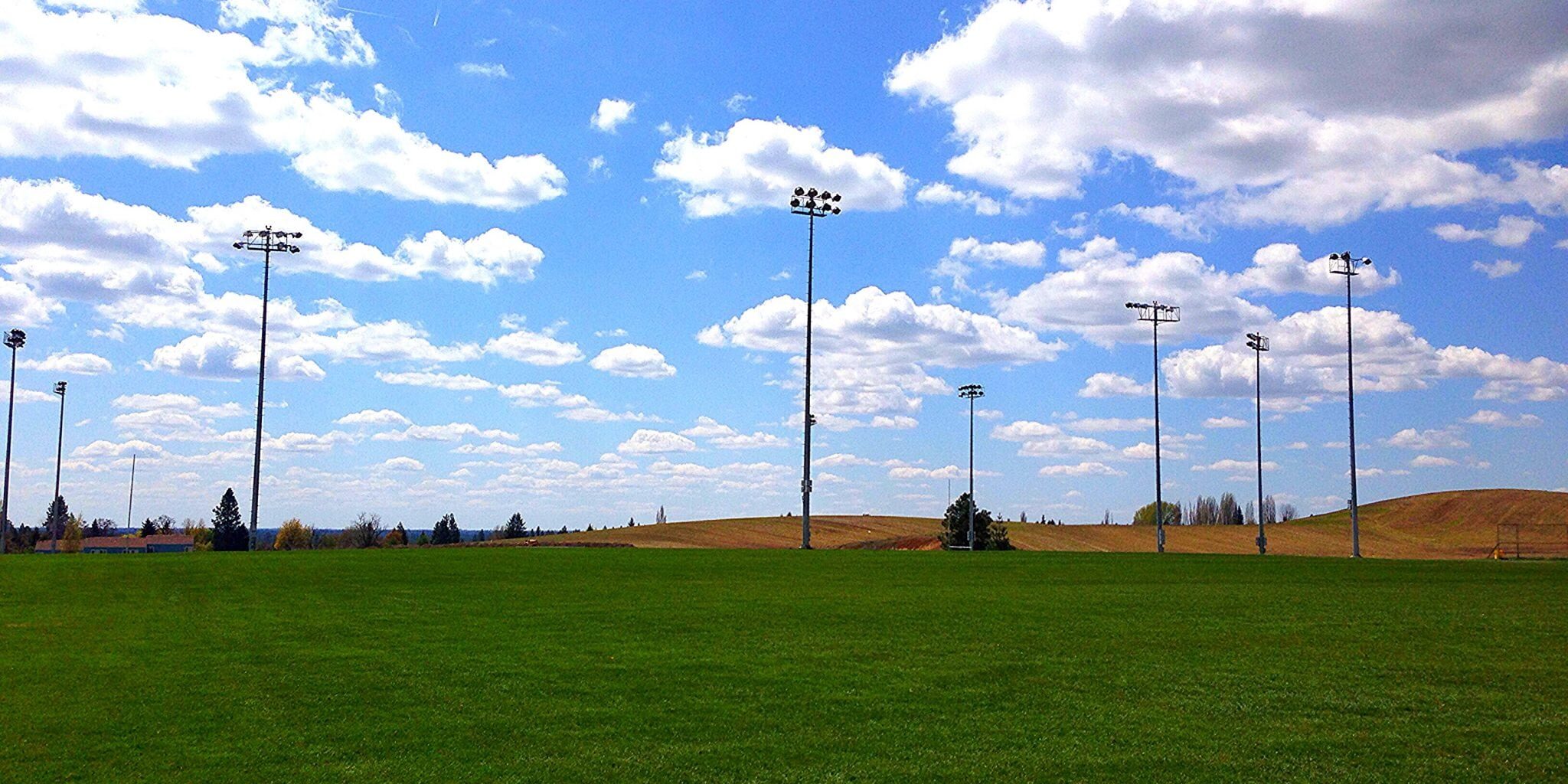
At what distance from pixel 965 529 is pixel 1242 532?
154ft

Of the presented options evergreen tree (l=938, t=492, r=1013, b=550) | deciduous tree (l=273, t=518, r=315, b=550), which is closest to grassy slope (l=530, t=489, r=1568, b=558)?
evergreen tree (l=938, t=492, r=1013, b=550)

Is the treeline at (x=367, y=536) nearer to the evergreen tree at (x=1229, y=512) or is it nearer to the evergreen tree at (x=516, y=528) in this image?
the evergreen tree at (x=516, y=528)

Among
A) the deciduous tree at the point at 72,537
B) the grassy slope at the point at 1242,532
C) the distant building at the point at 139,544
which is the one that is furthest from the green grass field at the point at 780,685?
the distant building at the point at 139,544

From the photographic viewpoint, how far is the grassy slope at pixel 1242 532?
99250mm

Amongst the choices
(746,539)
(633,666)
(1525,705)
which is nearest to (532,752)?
(633,666)

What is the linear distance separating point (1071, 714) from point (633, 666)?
6040mm

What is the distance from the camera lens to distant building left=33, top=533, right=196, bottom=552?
160950 mm

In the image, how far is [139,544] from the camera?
176 meters

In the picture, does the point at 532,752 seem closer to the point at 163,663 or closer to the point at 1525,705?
the point at 163,663

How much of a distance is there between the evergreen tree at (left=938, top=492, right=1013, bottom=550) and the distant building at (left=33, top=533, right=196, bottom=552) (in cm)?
11955

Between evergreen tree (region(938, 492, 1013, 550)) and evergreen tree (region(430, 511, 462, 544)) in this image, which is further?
evergreen tree (region(430, 511, 462, 544))

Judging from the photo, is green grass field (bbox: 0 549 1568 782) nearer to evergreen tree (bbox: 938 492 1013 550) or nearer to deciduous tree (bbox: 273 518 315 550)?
evergreen tree (bbox: 938 492 1013 550)

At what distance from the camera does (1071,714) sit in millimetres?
12953

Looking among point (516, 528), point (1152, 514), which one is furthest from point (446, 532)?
point (1152, 514)
